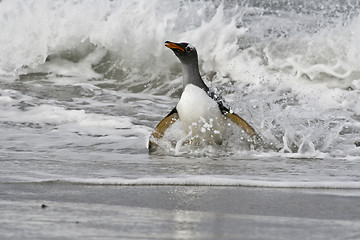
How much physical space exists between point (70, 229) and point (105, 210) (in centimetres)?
51

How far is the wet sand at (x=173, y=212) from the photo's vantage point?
310cm

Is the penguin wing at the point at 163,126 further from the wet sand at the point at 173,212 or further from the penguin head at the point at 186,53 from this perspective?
the wet sand at the point at 173,212

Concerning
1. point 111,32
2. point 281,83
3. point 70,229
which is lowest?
point 70,229

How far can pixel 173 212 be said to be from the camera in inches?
142

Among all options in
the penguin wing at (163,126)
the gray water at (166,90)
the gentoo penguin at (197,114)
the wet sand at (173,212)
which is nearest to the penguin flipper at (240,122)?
the gentoo penguin at (197,114)

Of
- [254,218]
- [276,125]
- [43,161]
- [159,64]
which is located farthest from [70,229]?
[159,64]

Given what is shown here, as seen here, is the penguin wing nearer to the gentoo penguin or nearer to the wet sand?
the gentoo penguin

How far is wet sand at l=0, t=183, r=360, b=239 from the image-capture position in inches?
122

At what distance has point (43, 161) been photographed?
5.57m

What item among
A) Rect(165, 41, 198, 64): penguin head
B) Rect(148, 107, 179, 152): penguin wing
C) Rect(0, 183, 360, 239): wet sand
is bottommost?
Rect(0, 183, 360, 239): wet sand

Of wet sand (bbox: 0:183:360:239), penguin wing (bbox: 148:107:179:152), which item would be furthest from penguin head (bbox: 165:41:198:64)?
wet sand (bbox: 0:183:360:239)

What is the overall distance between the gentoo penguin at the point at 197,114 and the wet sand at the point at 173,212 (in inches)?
91.8

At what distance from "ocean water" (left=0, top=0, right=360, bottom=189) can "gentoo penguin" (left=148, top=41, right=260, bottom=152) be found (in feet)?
0.38

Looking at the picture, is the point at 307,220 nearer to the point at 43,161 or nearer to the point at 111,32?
the point at 43,161
